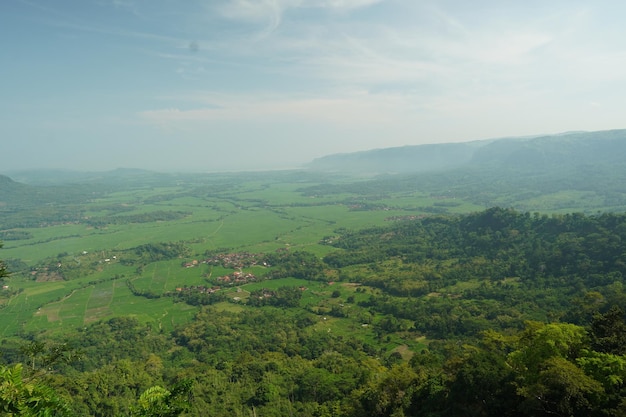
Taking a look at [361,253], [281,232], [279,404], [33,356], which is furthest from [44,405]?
[281,232]

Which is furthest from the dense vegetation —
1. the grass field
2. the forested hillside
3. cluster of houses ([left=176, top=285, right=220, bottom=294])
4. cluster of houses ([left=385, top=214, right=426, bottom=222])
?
cluster of houses ([left=385, top=214, right=426, bottom=222])

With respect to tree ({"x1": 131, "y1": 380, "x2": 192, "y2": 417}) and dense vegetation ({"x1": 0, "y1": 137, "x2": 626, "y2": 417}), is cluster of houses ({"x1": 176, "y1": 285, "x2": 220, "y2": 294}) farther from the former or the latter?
tree ({"x1": 131, "y1": 380, "x2": 192, "y2": 417})

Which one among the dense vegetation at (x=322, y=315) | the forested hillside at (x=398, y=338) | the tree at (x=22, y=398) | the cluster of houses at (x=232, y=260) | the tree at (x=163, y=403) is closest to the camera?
the tree at (x=22, y=398)

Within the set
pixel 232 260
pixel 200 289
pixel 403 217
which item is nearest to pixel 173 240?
pixel 232 260

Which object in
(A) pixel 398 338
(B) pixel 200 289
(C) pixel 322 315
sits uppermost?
(B) pixel 200 289

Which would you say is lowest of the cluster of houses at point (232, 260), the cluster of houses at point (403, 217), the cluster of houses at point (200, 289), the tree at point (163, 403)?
the cluster of houses at point (200, 289)

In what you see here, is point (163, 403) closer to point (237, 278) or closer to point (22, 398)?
point (22, 398)

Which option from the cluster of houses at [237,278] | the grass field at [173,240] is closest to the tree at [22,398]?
the grass field at [173,240]

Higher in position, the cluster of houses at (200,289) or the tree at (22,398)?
the tree at (22,398)

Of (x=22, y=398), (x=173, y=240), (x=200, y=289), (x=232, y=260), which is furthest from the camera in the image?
(x=173, y=240)

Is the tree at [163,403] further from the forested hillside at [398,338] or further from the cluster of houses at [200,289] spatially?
the cluster of houses at [200,289]
